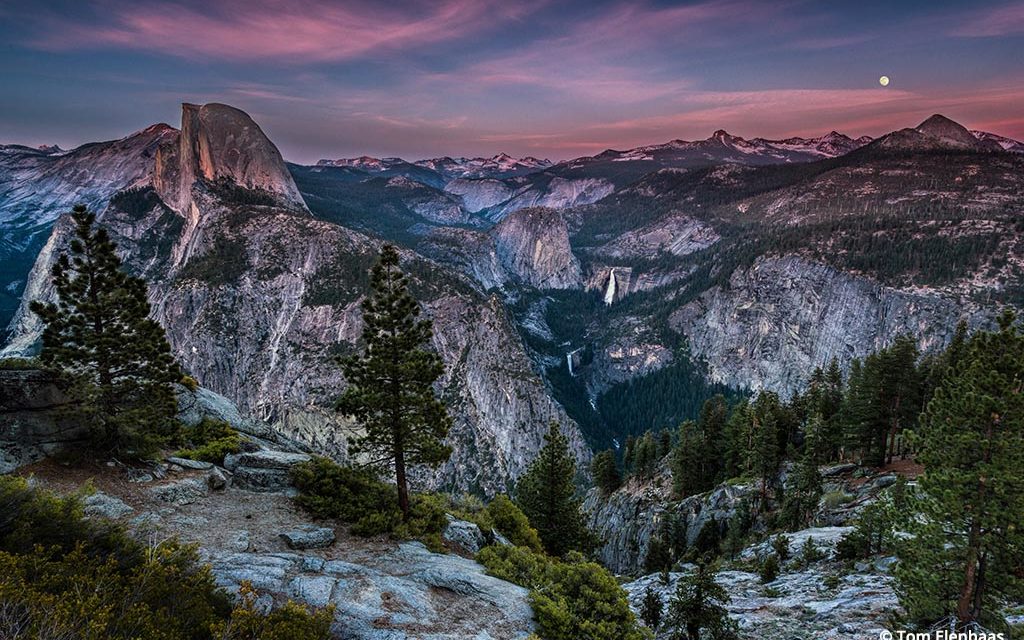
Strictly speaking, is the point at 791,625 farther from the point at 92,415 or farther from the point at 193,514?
the point at 92,415

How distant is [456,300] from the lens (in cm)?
16975

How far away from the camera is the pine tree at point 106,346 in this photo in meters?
18.6

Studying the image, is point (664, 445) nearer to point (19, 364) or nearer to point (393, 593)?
A: point (393, 593)

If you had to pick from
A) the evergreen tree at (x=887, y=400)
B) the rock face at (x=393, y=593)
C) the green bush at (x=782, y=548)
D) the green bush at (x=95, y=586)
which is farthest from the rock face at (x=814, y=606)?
the evergreen tree at (x=887, y=400)

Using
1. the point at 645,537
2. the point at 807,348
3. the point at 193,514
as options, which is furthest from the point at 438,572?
the point at 807,348

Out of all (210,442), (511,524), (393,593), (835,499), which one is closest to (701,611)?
(393,593)

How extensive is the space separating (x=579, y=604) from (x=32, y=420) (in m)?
22.6

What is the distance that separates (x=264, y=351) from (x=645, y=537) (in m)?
135

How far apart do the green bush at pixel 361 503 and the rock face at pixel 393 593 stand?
210cm

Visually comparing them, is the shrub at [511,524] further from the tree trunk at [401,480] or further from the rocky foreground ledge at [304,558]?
the tree trunk at [401,480]

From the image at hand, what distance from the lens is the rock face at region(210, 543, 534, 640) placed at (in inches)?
530

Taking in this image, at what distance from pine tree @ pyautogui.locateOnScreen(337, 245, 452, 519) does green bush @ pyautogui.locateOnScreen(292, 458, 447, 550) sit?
1889 millimetres

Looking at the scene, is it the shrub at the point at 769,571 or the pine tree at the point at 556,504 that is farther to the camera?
the pine tree at the point at 556,504

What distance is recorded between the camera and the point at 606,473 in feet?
270
